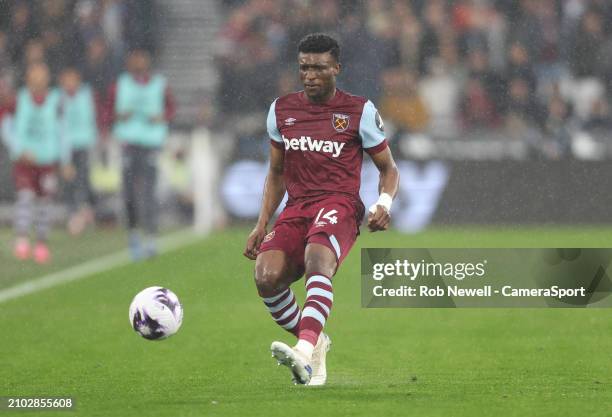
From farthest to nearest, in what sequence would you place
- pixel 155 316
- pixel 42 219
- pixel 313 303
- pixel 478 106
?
pixel 478 106 < pixel 42 219 < pixel 155 316 < pixel 313 303

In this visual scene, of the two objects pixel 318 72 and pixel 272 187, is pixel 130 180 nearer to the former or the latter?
pixel 272 187

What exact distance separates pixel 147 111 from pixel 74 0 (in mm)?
6568

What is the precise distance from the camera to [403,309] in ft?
36.8

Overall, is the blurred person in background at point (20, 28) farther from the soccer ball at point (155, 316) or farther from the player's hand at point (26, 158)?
the soccer ball at point (155, 316)

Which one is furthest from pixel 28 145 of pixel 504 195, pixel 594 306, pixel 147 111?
pixel 594 306

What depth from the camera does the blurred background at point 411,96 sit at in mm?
18203

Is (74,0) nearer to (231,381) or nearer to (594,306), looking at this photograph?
(594,306)

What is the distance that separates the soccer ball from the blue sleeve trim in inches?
56.4

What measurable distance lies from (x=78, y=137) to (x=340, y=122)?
41.3 ft

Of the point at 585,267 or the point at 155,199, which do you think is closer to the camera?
the point at 585,267

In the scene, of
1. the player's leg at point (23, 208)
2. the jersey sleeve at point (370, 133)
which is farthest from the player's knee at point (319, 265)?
the player's leg at point (23, 208)

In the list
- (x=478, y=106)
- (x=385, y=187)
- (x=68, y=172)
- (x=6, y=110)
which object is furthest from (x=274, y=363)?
(x=478, y=106)

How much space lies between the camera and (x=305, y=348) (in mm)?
6730

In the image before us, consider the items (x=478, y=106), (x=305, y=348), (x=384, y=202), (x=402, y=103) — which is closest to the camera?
(x=305, y=348)
